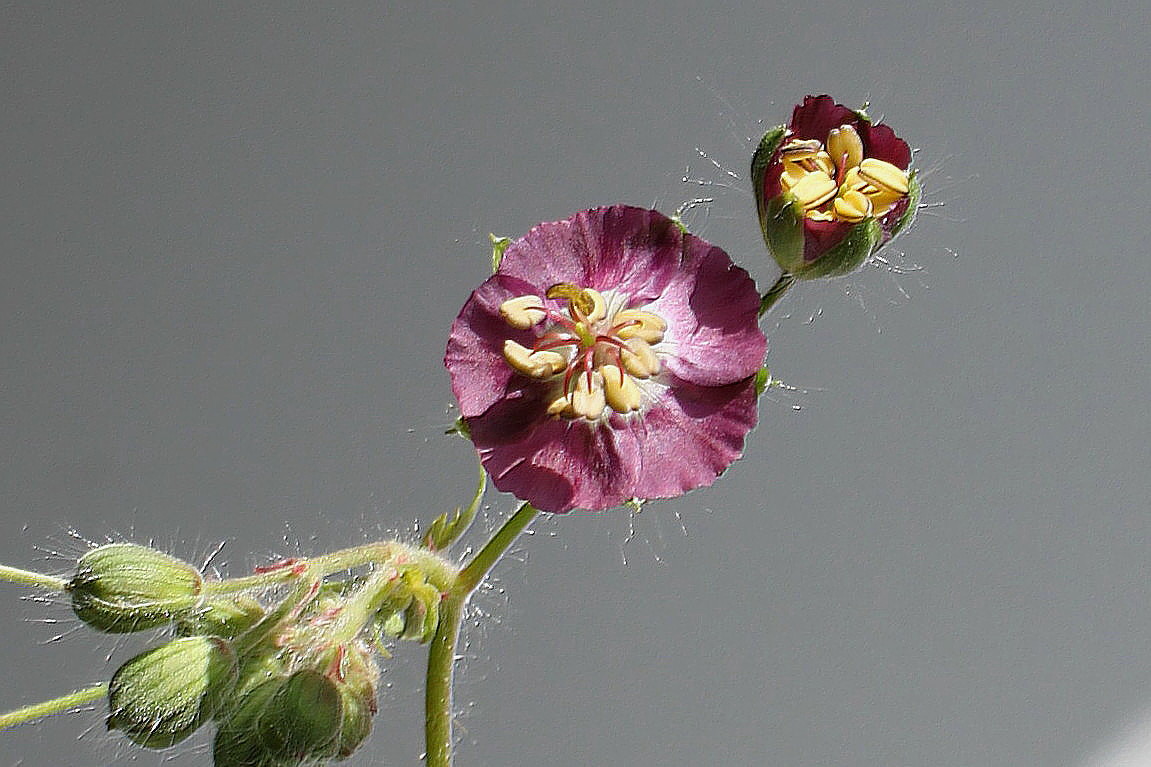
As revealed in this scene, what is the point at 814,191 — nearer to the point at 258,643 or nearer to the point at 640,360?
the point at 640,360

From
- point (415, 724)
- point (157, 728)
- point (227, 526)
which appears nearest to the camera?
point (157, 728)

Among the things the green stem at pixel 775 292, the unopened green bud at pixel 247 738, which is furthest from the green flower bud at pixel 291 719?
the green stem at pixel 775 292

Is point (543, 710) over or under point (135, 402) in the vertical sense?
under

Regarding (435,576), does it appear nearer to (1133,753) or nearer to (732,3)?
(732,3)

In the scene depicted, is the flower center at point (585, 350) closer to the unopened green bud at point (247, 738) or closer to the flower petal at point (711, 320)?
the flower petal at point (711, 320)

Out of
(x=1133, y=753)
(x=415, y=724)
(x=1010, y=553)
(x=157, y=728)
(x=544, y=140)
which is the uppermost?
(x=544, y=140)

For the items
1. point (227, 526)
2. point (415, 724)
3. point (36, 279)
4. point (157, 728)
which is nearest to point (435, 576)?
point (157, 728)
